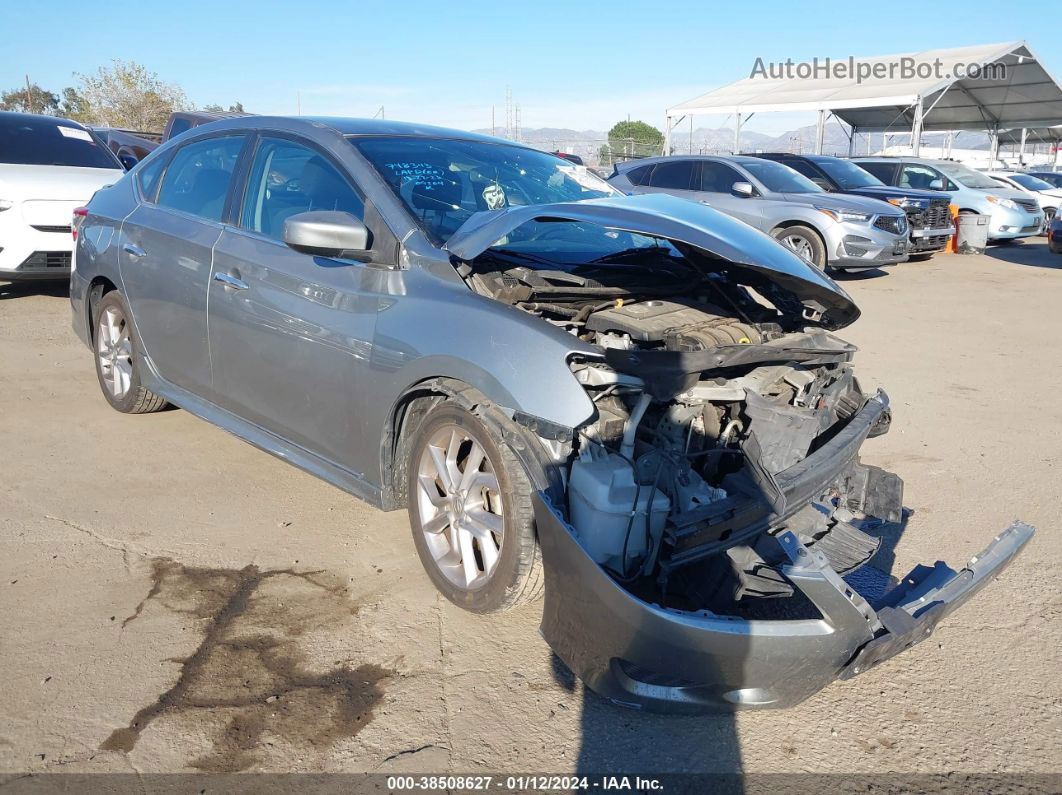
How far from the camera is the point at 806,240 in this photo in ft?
39.0

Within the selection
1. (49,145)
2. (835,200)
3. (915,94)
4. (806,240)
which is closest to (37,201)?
(49,145)

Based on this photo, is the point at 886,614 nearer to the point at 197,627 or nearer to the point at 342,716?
the point at 342,716

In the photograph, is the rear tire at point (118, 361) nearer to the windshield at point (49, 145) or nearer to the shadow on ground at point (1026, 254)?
the windshield at point (49, 145)

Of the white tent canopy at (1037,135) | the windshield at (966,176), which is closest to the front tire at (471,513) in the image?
the windshield at (966,176)

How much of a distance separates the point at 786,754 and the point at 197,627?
205cm

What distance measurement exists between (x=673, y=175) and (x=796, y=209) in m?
2.14

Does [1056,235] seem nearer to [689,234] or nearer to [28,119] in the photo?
[689,234]

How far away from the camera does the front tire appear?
9.52 ft

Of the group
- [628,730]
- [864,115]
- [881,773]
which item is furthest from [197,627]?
[864,115]

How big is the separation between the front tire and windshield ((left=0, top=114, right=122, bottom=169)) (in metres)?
7.79

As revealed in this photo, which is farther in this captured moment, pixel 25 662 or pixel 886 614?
pixel 25 662

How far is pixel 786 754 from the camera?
8.33ft

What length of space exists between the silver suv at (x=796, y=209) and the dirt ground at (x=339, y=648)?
22.8 ft

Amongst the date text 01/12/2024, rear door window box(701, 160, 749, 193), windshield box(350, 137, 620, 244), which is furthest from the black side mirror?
rear door window box(701, 160, 749, 193)
